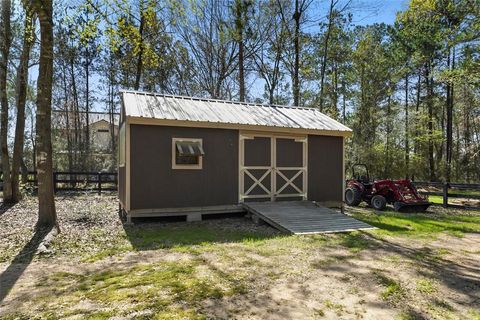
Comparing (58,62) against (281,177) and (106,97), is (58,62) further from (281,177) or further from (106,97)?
(281,177)

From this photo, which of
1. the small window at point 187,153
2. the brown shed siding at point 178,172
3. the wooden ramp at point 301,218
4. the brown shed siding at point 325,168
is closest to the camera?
the wooden ramp at point 301,218

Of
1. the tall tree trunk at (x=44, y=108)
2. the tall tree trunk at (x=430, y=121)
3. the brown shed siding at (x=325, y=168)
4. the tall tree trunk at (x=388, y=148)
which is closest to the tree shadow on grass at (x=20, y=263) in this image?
the tall tree trunk at (x=44, y=108)

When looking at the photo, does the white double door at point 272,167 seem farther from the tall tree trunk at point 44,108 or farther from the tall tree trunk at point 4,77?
the tall tree trunk at point 4,77

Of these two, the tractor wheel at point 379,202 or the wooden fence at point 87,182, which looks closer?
the tractor wheel at point 379,202

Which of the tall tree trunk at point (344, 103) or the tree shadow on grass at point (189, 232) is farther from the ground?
the tall tree trunk at point (344, 103)

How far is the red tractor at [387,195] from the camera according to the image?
10.1 m

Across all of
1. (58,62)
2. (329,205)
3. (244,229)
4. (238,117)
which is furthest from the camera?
(58,62)

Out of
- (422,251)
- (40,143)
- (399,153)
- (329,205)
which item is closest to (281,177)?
(329,205)

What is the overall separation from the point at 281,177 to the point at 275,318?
6.33 metres

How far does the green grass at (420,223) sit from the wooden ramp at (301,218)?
692mm

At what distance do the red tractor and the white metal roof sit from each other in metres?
2.54

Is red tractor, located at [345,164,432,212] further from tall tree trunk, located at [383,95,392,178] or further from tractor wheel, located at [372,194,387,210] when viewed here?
tall tree trunk, located at [383,95,392,178]

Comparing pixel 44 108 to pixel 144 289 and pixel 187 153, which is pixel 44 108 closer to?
pixel 187 153

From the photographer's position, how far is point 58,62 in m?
20.0
